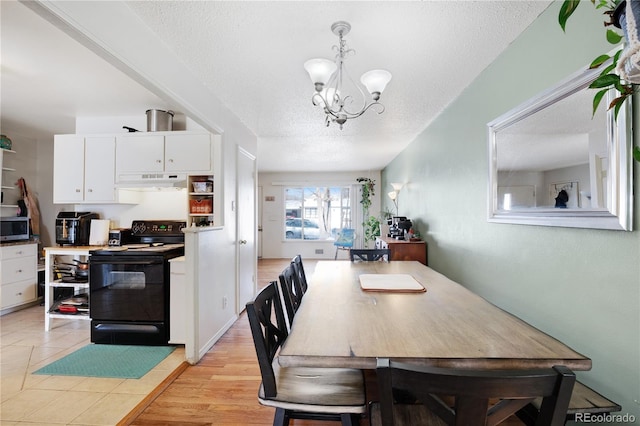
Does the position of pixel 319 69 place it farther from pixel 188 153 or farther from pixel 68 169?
pixel 68 169

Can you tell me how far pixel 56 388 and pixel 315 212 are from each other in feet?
20.6

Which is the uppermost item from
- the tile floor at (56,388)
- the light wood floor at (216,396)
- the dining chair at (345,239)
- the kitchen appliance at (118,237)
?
the kitchen appliance at (118,237)

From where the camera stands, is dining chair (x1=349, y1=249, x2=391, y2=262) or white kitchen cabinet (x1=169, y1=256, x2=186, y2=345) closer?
white kitchen cabinet (x1=169, y1=256, x2=186, y2=345)

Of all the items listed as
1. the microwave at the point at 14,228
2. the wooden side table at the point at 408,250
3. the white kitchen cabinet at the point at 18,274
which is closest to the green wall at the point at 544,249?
the wooden side table at the point at 408,250

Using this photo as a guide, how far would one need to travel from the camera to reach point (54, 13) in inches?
46.7

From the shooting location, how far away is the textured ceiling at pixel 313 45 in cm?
158

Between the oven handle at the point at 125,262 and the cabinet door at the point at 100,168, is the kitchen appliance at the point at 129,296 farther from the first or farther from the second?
the cabinet door at the point at 100,168

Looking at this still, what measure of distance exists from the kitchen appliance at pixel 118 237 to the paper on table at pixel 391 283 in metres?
2.84

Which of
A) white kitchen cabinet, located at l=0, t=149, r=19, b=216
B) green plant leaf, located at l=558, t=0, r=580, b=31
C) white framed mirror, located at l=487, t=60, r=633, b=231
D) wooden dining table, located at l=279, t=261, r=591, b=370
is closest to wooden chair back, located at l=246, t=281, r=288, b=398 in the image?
wooden dining table, located at l=279, t=261, r=591, b=370

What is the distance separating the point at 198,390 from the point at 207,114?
2227 millimetres

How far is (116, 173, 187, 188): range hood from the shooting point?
3.07 metres

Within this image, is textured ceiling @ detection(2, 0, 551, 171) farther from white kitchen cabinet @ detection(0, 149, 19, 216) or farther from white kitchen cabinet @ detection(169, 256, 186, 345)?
white kitchen cabinet @ detection(0, 149, 19, 216)

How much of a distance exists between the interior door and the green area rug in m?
1.05

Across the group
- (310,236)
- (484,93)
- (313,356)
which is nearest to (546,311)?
(313,356)
